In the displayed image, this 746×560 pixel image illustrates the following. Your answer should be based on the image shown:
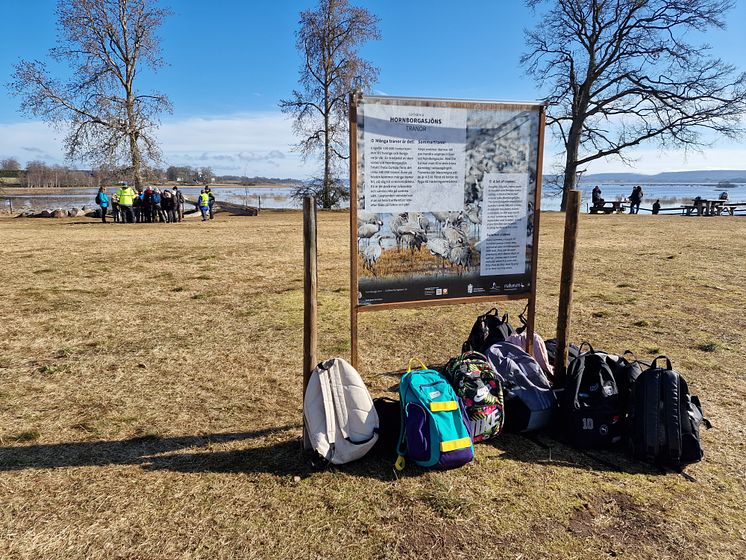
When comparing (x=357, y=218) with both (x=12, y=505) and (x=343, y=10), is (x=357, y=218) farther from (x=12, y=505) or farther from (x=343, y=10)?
(x=343, y=10)

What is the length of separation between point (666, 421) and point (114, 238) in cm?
1535

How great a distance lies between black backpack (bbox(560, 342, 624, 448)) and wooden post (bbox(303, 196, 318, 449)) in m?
1.85

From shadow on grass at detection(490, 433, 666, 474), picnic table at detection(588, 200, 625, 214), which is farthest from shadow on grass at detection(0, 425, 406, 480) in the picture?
picnic table at detection(588, 200, 625, 214)

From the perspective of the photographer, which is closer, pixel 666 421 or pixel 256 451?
pixel 666 421

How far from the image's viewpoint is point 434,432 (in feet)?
10.0

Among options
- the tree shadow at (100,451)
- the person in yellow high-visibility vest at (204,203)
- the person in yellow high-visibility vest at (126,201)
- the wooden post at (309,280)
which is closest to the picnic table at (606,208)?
the person in yellow high-visibility vest at (204,203)

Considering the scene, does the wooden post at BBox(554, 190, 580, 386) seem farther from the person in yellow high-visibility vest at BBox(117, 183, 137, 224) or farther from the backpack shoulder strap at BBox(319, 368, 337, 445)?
the person in yellow high-visibility vest at BBox(117, 183, 137, 224)

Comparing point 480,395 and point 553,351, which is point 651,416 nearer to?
point 480,395

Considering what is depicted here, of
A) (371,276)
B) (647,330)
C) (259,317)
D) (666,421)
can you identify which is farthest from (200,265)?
(666,421)

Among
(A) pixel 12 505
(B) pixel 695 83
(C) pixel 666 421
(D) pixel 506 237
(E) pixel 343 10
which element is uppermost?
(E) pixel 343 10

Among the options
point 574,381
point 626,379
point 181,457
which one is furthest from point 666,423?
point 181,457

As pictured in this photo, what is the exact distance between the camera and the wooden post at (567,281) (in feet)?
12.5

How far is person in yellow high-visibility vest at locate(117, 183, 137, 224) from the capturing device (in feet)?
65.9

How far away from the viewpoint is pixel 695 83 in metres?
27.8
